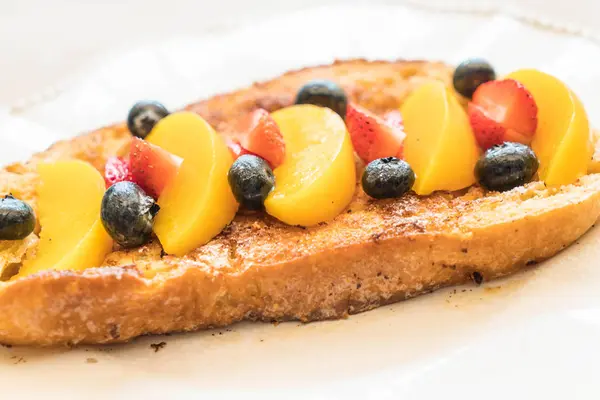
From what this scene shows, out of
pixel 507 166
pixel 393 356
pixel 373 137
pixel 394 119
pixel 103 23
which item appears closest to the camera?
pixel 393 356

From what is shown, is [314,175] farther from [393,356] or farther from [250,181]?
[393,356]

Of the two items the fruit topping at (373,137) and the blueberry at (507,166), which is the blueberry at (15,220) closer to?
the fruit topping at (373,137)

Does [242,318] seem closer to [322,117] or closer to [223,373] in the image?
[223,373]

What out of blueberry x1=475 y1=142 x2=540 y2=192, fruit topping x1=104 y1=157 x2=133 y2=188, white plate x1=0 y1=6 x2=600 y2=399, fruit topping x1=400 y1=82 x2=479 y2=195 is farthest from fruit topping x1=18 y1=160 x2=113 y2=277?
blueberry x1=475 y1=142 x2=540 y2=192

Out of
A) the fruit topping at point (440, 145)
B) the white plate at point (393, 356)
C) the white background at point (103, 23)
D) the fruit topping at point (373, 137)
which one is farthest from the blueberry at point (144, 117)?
the white background at point (103, 23)

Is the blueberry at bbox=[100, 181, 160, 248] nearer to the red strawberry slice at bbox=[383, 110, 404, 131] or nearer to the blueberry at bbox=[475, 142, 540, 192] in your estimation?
the red strawberry slice at bbox=[383, 110, 404, 131]

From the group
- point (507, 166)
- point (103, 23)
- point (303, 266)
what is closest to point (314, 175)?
point (303, 266)

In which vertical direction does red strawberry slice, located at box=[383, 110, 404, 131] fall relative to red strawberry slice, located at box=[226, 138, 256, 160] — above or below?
above
